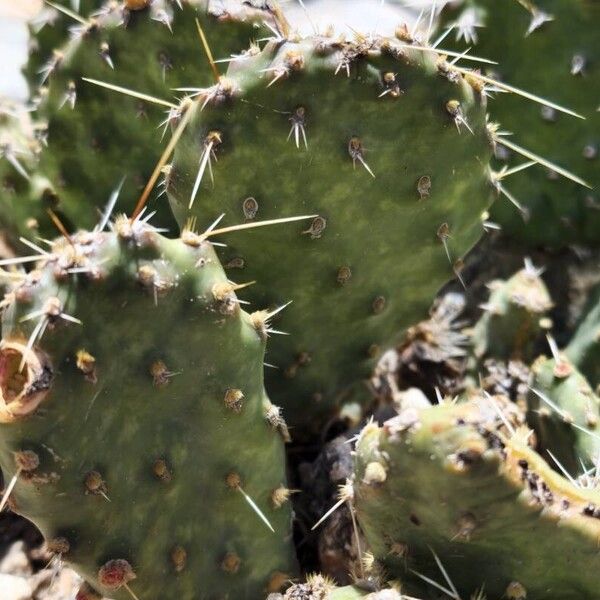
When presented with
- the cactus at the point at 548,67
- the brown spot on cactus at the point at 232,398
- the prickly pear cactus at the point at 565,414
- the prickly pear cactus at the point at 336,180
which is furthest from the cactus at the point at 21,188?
the prickly pear cactus at the point at 565,414

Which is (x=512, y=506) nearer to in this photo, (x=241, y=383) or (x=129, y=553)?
(x=241, y=383)

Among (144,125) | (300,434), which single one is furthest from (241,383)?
(144,125)

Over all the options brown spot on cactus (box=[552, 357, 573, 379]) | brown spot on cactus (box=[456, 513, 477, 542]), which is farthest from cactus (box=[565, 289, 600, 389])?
brown spot on cactus (box=[456, 513, 477, 542])

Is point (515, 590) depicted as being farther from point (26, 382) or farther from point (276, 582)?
point (26, 382)

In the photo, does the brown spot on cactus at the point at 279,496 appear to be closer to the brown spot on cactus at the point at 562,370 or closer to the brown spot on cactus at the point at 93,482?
the brown spot on cactus at the point at 93,482

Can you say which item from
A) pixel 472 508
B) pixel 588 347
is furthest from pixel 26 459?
pixel 588 347
